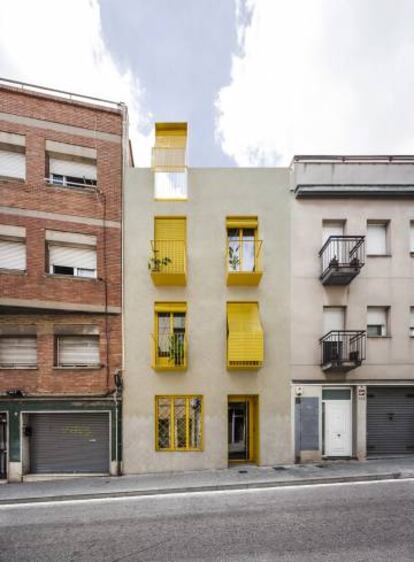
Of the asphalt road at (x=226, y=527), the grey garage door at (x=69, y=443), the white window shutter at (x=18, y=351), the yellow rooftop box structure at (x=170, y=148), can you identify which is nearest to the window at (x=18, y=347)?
the white window shutter at (x=18, y=351)

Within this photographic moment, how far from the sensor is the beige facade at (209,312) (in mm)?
10922

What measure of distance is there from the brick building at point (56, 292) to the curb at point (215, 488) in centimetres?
185

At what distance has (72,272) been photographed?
11.3 m

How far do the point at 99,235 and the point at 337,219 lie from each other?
9.00m

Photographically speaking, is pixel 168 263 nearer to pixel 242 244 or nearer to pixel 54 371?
pixel 242 244

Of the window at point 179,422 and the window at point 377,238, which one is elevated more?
the window at point 377,238

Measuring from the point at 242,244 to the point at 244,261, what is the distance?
67cm

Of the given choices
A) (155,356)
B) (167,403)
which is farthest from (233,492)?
(155,356)

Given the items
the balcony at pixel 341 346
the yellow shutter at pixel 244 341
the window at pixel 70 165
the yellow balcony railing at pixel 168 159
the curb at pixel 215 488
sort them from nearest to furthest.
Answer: the curb at pixel 215 488, the yellow shutter at pixel 244 341, the balcony at pixel 341 346, the window at pixel 70 165, the yellow balcony railing at pixel 168 159

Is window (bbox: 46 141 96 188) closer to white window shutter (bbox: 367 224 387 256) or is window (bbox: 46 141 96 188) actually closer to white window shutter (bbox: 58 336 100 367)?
white window shutter (bbox: 58 336 100 367)

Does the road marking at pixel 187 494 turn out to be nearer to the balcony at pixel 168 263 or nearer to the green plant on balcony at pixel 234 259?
the balcony at pixel 168 263

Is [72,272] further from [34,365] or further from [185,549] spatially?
[185,549]

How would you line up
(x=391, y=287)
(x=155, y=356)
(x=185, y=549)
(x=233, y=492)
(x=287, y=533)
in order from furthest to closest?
(x=391, y=287) < (x=155, y=356) < (x=233, y=492) < (x=287, y=533) < (x=185, y=549)

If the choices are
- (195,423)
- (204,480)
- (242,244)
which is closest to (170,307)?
(242,244)
